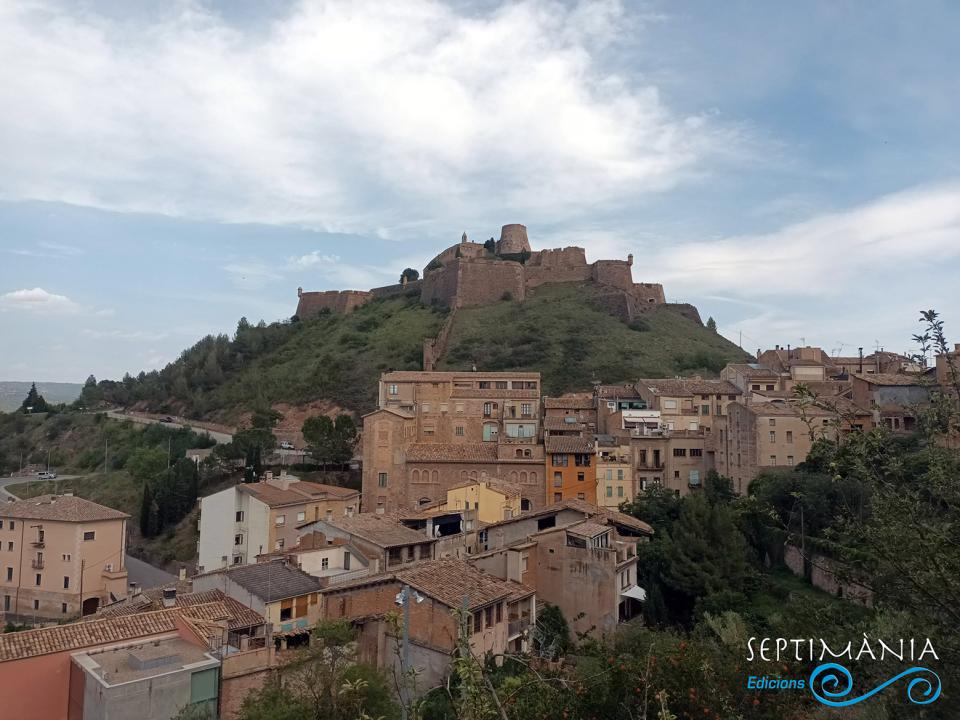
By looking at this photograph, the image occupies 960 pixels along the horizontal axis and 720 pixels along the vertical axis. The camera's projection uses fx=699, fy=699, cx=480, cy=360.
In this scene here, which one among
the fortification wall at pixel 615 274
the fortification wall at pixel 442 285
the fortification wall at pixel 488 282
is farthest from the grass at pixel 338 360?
the fortification wall at pixel 615 274

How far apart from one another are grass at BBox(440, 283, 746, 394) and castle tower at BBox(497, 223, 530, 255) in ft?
39.3

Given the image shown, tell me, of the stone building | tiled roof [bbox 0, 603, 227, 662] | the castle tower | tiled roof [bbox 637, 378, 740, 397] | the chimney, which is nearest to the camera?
tiled roof [bbox 0, 603, 227, 662]

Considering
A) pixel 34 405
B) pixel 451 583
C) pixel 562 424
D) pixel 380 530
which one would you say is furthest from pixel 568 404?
pixel 34 405

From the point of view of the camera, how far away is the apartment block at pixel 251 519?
32.0 m

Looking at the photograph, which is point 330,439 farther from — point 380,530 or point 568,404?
point 380,530

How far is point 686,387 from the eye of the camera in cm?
4109

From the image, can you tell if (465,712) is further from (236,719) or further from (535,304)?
(535,304)

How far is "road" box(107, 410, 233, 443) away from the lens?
184 ft

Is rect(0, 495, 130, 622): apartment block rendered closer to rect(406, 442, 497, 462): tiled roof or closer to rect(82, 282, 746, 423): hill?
rect(406, 442, 497, 462): tiled roof

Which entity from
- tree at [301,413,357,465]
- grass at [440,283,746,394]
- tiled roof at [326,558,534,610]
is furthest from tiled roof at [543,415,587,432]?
tiled roof at [326,558,534,610]

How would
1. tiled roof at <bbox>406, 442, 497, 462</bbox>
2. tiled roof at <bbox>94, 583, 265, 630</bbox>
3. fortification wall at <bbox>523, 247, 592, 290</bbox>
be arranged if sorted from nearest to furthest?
tiled roof at <bbox>94, 583, 265, 630</bbox> < tiled roof at <bbox>406, 442, 497, 462</bbox> < fortification wall at <bbox>523, 247, 592, 290</bbox>

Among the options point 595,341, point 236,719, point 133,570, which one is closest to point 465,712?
point 236,719

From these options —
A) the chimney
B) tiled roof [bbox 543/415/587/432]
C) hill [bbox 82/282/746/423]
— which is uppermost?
hill [bbox 82/282/746/423]

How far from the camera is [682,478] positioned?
36.1m
